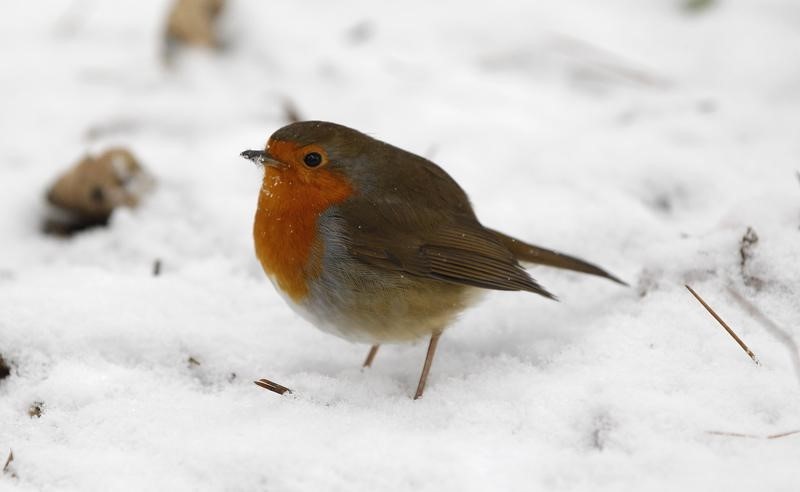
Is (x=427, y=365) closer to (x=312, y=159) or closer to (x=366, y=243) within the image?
(x=366, y=243)

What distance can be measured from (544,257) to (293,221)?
99 centimetres

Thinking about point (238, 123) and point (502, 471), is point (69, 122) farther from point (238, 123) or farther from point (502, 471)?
point (502, 471)

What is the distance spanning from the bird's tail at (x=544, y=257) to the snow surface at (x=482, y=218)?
181 millimetres

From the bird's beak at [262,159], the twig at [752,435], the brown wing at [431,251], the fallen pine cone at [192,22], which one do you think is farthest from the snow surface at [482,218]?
the bird's beak at [262,159]

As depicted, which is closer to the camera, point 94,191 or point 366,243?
point 366,243

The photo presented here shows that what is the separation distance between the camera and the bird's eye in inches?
116

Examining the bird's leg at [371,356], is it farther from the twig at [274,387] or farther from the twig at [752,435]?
the twig at [752,435]

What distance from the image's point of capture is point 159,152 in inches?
168

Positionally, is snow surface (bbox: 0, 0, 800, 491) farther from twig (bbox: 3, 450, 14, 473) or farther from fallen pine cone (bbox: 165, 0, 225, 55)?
fallen pine cone (bbox: 165, 0, 225, 55)

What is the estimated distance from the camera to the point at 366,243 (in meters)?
2.85

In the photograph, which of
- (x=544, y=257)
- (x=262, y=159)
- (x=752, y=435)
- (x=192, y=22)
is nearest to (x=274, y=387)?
(x=262, y=159)

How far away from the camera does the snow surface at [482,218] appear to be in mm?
Result: 2301

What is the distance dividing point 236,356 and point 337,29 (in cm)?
324

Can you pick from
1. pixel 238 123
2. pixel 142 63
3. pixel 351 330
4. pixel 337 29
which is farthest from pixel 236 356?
pixel 337 29
